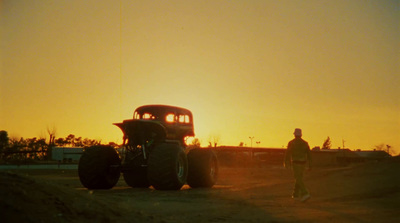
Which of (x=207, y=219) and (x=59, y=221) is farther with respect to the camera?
(x=207, y=219)

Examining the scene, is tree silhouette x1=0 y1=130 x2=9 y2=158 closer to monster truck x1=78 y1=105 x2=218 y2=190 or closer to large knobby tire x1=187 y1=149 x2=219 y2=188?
monster truck x1=78 y1=105 x2=218 y2=190

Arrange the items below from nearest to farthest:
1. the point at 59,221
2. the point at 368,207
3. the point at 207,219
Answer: the point at 59,221
the point at 207,219
the point at 368,207

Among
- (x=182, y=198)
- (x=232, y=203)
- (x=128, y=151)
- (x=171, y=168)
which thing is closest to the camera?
(x=232, y=203)

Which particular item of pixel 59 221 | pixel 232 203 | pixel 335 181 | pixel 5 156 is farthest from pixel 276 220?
pixel 5 156

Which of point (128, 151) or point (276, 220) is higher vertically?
point (128, 151)

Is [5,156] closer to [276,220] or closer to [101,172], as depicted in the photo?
[101,172]

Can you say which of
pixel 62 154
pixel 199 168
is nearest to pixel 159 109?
pixel 199 168

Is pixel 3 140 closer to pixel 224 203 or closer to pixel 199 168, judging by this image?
pixel 199 168

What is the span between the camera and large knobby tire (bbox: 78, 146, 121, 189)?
15875 millimetres

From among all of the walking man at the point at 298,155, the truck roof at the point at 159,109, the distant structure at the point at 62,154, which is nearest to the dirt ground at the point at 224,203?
the walking man at the point at 298,155

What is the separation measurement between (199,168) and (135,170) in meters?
2.71

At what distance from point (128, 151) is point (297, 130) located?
636 centimetres

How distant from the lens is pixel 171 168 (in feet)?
48.8

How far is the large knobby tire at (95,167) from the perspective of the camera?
15875mm
